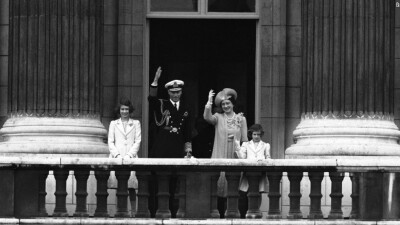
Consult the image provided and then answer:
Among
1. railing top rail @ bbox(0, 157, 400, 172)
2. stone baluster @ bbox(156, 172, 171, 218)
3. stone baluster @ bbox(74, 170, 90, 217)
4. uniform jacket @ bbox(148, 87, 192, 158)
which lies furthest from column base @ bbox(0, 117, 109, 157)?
stone baluster @ bbox(156, 172, 171, 218)

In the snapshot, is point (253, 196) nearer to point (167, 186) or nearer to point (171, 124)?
point (167, 186)

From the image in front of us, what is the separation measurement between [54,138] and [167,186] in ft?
10.1

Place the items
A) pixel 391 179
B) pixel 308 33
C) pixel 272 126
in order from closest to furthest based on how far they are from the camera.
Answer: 1. pixel 391 179
2. pixel 308 33
3. pixel 272 126

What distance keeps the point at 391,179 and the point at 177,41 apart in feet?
26.4

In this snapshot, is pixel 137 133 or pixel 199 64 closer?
pixel 137 133

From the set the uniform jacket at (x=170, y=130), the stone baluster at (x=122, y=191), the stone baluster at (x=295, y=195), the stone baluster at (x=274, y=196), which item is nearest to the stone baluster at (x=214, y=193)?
the stone baluster at (x=274, y=196)

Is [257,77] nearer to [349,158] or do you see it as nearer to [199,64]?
[199,64]

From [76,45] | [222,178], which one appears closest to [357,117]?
[222,178]

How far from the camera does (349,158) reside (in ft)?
105

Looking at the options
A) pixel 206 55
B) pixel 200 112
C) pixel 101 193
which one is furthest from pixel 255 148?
pixel 206 55

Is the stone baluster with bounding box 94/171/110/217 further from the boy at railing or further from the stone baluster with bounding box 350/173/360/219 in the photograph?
the stone baluster with bounding box 350/173/360/219

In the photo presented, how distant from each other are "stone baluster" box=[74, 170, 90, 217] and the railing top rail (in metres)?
0.13

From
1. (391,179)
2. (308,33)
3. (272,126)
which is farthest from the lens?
(272,126)

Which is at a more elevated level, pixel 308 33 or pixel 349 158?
pixel 308 33
